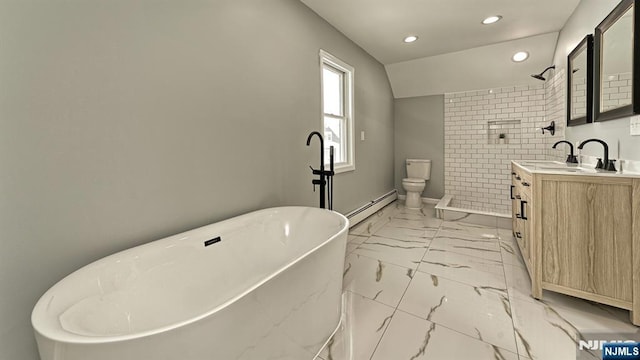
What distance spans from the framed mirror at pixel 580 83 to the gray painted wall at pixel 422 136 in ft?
6.94

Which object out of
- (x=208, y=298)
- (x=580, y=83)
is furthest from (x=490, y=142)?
(x=208, y=298)

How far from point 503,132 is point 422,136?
127 cm

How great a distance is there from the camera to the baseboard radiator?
3737 mm

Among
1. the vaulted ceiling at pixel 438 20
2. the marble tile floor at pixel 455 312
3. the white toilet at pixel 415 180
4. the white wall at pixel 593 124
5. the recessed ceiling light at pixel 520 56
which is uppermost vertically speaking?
the vaulted ceiling at pixel 438 20

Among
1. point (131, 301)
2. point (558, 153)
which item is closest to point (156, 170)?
point (131, 301)

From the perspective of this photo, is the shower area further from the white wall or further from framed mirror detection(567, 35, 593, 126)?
framed mirror detection(567, 35, 593, 126)

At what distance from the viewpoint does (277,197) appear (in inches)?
97.9

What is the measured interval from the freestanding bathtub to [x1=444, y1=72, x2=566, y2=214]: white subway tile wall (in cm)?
379

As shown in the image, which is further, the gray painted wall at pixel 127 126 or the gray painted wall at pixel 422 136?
the gray painted wall at pixel 422 136

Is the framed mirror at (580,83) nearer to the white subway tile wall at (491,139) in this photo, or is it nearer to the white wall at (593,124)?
the white wall at (593,124)

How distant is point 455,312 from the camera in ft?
6.14

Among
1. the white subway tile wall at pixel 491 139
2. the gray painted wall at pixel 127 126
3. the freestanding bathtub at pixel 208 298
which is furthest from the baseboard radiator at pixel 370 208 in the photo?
the freestanding bathtub at pixel 208 298

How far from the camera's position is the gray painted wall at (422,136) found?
16.5ft

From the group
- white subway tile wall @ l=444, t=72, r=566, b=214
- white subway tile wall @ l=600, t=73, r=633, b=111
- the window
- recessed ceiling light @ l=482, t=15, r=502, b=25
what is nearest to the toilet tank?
white subway tile wall @ l=444, t=72, r=566, b=214
